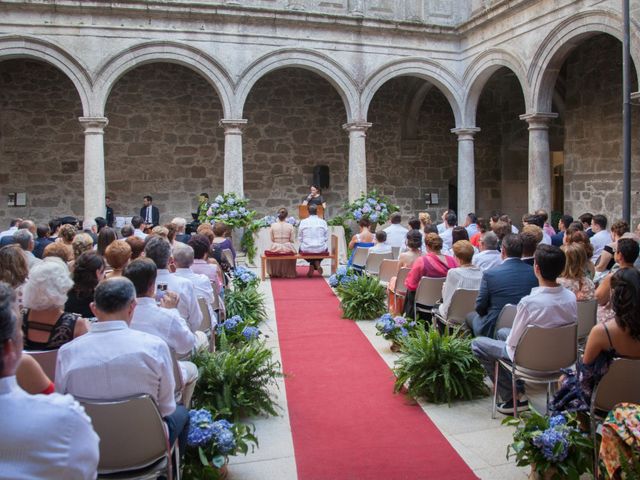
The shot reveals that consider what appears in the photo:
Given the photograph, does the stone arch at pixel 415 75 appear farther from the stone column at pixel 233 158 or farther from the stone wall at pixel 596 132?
the stone column at pixel 233 158

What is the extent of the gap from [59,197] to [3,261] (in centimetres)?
1061

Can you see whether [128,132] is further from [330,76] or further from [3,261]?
[3,261]

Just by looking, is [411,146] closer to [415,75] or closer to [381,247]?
[415,75]

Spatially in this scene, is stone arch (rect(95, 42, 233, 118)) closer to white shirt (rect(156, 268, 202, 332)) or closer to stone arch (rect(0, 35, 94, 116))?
stone arch (rect(0, 35, 94, 116))

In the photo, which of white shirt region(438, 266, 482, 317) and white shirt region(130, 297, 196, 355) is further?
white shirt region(438, 266, 482, 317)

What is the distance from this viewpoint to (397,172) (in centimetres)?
1658

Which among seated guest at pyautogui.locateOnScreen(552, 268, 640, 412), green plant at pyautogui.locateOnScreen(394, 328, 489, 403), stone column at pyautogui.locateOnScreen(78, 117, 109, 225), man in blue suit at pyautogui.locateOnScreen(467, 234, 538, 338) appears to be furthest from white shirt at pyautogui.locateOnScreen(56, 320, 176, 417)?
stone column at pyautogui.locateOnScreen(78, 117, 109, 225)

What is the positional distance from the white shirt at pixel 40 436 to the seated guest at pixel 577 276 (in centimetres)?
386

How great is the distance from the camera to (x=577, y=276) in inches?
186

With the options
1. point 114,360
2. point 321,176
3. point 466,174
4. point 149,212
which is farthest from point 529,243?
point 321,176

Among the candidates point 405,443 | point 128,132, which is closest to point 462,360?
point 405,443

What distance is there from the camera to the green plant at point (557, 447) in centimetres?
316

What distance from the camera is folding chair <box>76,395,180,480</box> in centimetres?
256

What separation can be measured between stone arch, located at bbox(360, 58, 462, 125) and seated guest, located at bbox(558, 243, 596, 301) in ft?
29.8
